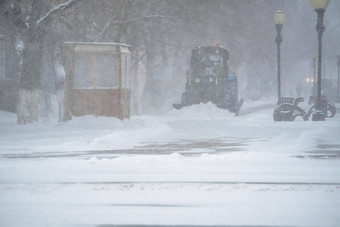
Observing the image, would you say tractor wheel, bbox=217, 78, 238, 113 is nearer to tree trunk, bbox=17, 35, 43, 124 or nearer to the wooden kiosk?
the wooden kiosk

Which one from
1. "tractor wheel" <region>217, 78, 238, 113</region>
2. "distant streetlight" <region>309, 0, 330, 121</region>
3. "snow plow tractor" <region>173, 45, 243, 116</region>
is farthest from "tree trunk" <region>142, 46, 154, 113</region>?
"distant streetlight" <region>309, 0, 330, 121</region>

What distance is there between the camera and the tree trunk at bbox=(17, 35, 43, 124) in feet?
67.2

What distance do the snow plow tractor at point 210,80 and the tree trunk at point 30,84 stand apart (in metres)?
9.18

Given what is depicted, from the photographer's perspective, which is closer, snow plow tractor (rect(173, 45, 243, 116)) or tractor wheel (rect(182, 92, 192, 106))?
snow plow tractor (rect(173, 45, 243, 116))

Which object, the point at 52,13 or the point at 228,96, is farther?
the point at 228,96

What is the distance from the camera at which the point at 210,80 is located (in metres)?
A: 29.7

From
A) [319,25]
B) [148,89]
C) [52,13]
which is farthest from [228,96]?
[148,89]

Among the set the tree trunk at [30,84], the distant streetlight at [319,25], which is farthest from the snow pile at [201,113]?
→ the tree trunk at [30,84]

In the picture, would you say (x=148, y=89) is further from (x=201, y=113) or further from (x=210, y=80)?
(x=201, y=113)

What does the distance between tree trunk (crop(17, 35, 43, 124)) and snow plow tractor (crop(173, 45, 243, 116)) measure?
361 inches

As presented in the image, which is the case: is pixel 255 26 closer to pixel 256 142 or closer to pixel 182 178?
pixel 256 142

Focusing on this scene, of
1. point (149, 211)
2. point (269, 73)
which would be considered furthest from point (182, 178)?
point (269, 73)

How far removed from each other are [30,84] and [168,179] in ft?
42.5

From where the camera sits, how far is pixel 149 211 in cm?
667
